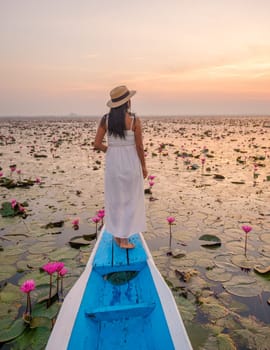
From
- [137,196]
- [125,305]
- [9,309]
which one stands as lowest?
[9,309]

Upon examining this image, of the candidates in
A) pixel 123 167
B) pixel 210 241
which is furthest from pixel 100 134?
pixel 210 241

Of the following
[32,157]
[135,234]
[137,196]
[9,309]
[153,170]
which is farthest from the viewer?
[32,157]

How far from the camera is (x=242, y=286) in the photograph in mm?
3590

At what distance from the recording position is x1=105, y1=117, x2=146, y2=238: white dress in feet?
11.1

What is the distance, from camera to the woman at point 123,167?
10.7 ft

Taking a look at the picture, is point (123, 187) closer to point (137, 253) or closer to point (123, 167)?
point (123, 167)

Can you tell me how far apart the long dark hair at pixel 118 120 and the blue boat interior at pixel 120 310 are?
4.45 feet

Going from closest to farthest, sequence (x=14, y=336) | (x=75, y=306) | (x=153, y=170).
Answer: (x=75, y=306), (x=14, y=336), (x=153, y=170)

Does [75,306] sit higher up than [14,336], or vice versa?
[75,306]

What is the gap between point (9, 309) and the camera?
3.19 metres

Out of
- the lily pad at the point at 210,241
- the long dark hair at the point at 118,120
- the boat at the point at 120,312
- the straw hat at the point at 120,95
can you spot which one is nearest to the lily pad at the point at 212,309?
the boat at the point at 120,312

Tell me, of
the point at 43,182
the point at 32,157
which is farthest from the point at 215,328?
the point at 32,157

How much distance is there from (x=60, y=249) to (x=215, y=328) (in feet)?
8.56

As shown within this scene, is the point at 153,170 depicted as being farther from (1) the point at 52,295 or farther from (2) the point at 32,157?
(1) the point at 52,295
